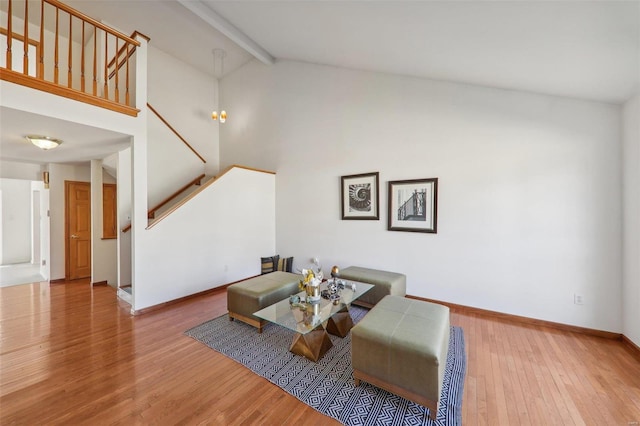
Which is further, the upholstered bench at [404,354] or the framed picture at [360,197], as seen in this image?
the framed picture at [360,197]

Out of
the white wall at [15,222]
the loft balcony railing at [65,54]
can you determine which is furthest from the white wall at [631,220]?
the white wall at [15,222]

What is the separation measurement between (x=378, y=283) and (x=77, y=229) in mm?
5887

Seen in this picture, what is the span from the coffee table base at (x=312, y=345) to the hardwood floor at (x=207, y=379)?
17.2 inches

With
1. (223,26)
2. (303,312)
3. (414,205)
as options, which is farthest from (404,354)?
(223,26)

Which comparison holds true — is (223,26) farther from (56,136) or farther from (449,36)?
(449,36)

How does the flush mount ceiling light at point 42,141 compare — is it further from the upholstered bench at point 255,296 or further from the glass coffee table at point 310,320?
the glass coffee table at point 310,320

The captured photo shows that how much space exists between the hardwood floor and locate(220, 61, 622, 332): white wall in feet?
1.79

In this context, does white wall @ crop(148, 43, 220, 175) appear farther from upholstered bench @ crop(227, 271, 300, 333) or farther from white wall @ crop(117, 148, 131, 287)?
upholstered bench @ crop(227, 271, 300, 333)

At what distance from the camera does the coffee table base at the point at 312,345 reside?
A: 225 cm

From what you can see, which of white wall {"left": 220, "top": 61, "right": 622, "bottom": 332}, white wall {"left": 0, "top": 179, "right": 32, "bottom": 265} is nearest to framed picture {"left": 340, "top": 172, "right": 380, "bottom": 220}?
white wall {"left": 220, "top": 61, "right": 622, "bottom": 332}

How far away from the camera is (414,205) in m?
3.58

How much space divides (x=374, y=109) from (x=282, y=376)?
3669 mm

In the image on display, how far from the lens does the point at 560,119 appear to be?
8.96ft

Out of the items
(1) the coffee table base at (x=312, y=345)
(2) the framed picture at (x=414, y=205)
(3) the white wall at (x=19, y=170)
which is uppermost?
(3) the white wall at (x=19, y=170)
